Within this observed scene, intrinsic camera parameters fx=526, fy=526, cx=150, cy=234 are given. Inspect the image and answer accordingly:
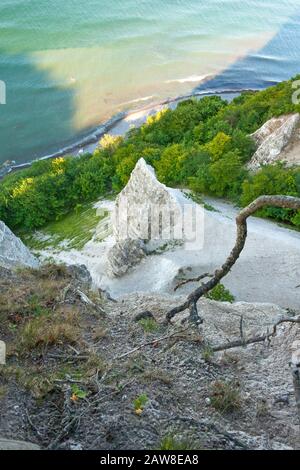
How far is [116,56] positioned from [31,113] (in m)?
13.8

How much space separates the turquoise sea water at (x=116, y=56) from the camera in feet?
162

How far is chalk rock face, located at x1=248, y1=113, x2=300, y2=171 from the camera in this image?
28531 millimetres

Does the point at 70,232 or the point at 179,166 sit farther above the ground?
the point at 179,166

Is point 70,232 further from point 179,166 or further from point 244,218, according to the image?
point 244,218

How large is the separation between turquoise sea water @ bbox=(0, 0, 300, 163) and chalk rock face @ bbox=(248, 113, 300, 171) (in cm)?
2238

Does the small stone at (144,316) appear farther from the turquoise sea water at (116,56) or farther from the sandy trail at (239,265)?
the turquoise sea water at (116,56)

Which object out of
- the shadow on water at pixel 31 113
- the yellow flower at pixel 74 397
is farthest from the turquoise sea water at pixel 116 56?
the yellow flower at pixel 74 397

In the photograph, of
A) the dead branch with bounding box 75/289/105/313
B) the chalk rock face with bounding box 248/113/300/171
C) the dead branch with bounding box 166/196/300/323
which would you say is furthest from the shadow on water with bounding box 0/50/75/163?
the dead branch with bounding box 166/196/300/323

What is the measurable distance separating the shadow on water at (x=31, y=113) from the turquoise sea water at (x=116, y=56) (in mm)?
93

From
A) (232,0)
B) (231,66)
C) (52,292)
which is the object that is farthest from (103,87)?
(52,292)

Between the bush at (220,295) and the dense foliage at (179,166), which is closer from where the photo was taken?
the bush at (220,295)

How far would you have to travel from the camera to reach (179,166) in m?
31.4

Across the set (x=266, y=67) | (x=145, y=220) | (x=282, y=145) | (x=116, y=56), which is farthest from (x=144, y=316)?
(x=266, y=67)

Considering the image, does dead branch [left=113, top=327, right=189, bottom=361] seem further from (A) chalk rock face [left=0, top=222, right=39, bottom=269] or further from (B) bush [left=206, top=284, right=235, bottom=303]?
(A) chalk rock face [left=0, top=222, right=39, bottom=269]
